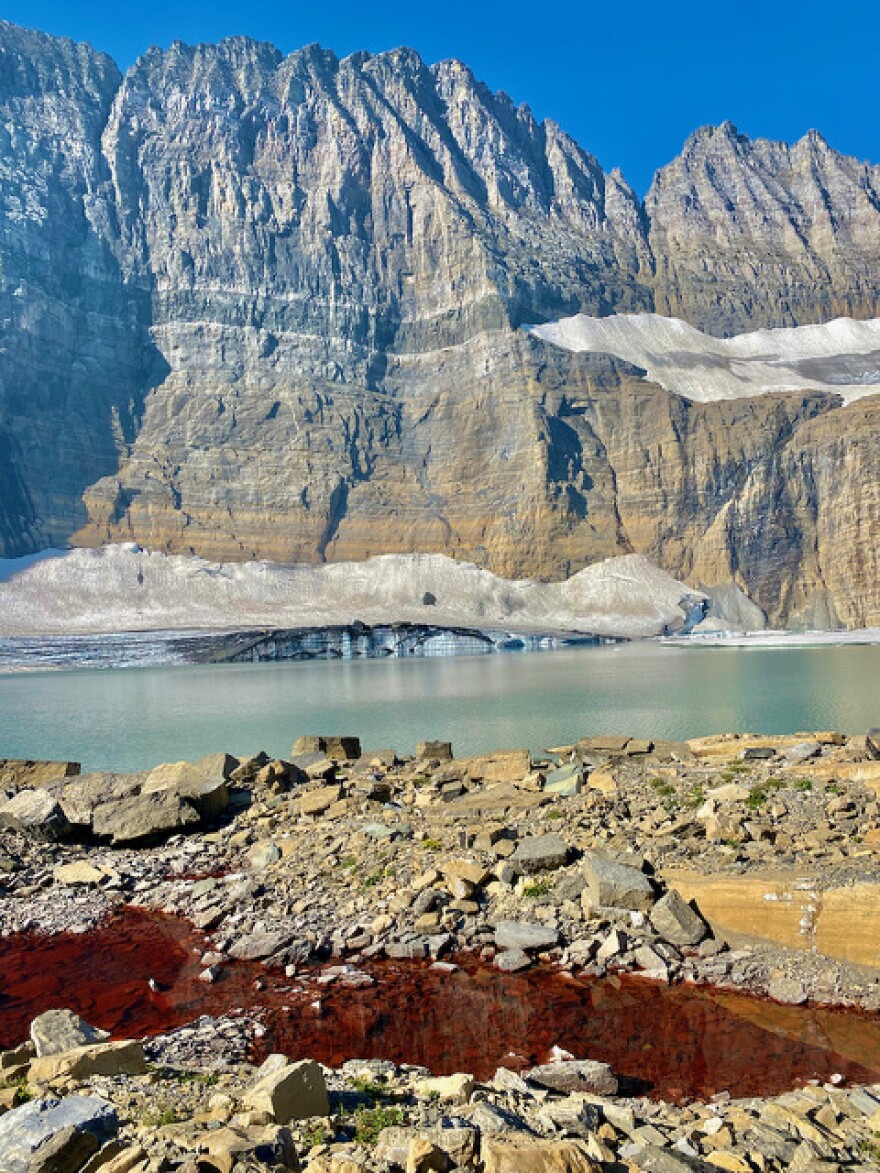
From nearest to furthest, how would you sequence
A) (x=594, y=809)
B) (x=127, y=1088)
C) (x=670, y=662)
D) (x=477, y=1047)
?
1. (x=127, y=1088)
2. (x=477, y=1047)
3. (x=594, y=809)
4. (x=670, y=662)

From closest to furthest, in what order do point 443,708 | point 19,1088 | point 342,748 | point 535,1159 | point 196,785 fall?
point 535,1159
point 19,1088
point 196,785
point 342,748
point 443,708

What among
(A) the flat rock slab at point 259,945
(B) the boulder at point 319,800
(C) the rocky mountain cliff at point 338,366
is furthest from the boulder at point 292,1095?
(C) the rocky mountain cliff at point 338,366

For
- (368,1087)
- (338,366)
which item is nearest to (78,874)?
(368,1087)

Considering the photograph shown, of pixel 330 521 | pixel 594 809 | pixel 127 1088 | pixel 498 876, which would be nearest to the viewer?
pixel 127 1088

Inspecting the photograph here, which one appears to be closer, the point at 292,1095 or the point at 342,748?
the point at 292,1095

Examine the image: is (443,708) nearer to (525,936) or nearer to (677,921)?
(525,936)

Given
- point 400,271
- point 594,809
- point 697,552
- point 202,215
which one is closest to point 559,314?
point 400,271

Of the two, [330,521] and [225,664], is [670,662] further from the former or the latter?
[330,521]

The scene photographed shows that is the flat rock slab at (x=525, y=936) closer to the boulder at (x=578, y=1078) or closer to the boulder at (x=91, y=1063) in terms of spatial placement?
the boulder at (x=578, y=1078)
